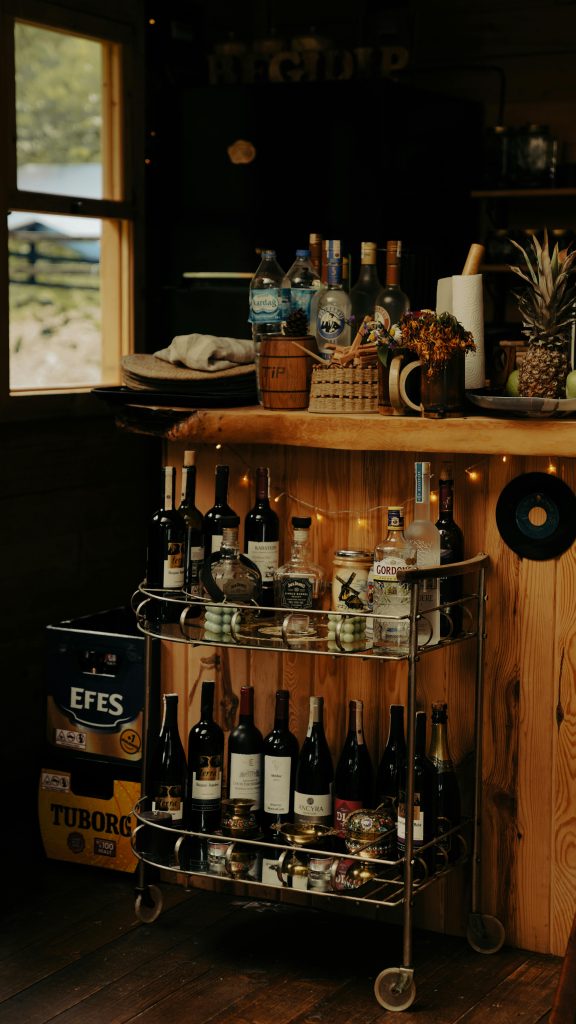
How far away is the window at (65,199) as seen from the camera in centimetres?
427

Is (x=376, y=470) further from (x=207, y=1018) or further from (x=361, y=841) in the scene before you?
(x=207, y=1018)

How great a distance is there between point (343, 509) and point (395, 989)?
42.1 inches

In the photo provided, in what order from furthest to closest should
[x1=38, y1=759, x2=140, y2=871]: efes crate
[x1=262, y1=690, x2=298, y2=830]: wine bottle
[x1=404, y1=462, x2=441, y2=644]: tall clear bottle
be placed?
[x1=38, y1=759, x2=140, y2=871]: efes crate
[x1=262, y1=690, x2=298, y2=830]: wine bottle
[x1=404, y1=462, x2=441, y2=644]: tall clear bottle

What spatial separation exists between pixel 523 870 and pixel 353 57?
10.3 feet

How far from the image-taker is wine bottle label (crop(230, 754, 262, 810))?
3193 millimetres

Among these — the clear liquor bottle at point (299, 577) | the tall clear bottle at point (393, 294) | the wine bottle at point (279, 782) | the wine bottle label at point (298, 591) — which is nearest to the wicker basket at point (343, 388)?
the tall clear bottle at point (393, 294)

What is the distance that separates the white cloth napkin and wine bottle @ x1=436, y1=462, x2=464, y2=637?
57 cm

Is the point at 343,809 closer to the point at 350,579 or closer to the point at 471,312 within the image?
the point at 350,579

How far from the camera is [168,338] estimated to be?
4.98 m

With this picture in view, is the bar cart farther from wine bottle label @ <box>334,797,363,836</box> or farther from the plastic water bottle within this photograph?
the plastic water bottle

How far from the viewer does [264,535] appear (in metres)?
3.23

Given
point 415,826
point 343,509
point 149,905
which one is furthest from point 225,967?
point 343,509

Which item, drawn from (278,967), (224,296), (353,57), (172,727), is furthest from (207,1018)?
(353,57)

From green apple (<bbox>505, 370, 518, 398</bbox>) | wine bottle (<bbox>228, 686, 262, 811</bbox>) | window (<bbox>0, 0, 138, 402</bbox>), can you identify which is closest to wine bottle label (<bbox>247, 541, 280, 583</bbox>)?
wine bottle (<bbox>228, 686, 262, 811</bbox>)
